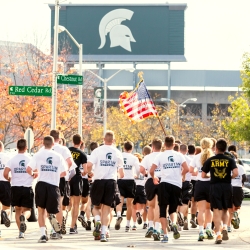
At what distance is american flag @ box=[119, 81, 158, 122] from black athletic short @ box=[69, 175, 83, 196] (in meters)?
13.5

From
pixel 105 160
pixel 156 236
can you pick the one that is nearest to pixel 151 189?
pixel 156 236

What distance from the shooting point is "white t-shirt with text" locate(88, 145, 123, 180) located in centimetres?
1686

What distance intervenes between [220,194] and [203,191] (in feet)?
3.47

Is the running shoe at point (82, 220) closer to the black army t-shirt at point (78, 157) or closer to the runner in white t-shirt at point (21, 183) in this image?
the black army t-shirt at point (78, 157)

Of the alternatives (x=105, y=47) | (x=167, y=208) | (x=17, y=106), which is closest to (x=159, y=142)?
(x=167, y=208)

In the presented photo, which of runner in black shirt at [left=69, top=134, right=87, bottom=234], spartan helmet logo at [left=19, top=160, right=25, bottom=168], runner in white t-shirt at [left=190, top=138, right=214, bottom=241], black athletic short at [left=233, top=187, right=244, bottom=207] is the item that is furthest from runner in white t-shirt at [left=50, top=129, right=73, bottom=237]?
black athletic short at [left=233, top=187, right=244, bottom=207]

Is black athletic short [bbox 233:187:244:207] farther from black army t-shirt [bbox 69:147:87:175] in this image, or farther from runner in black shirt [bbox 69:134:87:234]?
black army t-shirt [bbox 69:147:87:175]

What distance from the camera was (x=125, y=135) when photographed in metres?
74.2

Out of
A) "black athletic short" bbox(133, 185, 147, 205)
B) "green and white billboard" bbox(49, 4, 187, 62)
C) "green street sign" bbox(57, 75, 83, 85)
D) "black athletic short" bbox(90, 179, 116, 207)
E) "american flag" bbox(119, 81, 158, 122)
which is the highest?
"green and white billboard" bbox(49, 4, 187, 62)

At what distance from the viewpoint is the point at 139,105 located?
33.5m

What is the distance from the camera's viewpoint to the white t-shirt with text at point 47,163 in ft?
53.1

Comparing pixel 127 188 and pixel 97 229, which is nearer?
pixel 97 229

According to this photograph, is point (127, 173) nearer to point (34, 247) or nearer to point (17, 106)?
point (34, 247)

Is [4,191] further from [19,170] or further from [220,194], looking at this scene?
[220,194]
